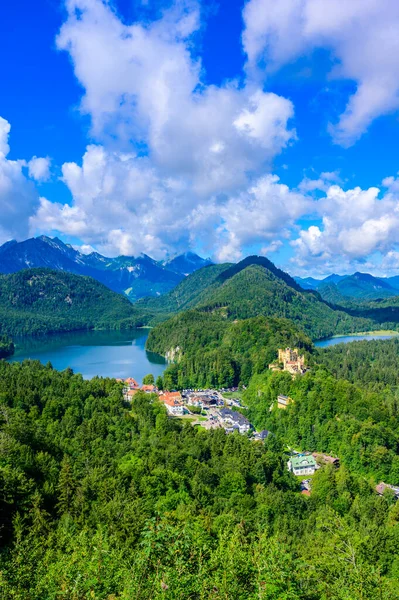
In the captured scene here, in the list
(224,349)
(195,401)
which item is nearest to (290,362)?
(195,401)

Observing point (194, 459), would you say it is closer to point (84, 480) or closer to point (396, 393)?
point (84, 480)

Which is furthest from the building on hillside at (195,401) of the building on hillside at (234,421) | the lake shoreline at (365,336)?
→ the lake shoreline at (365,336)

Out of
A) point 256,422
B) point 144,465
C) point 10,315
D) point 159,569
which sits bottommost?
point 256,422

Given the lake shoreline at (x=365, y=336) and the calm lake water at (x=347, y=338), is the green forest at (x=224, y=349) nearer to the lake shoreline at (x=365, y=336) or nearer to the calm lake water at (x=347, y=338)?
the calm lake water at (x=347, y=338)

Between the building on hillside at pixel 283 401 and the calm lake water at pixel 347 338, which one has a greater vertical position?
the calm lake water at pixel 347 338

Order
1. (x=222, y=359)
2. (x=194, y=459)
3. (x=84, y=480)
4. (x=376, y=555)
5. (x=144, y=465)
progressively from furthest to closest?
1. (x=222, y=359)
2. (x=194, y=459)
3. (x=144, y=465)
4. (x=84, y=480)
5. (x=376, y=555)

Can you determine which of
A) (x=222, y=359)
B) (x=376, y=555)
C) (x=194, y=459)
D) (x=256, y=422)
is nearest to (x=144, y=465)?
(x=194, y=459)
